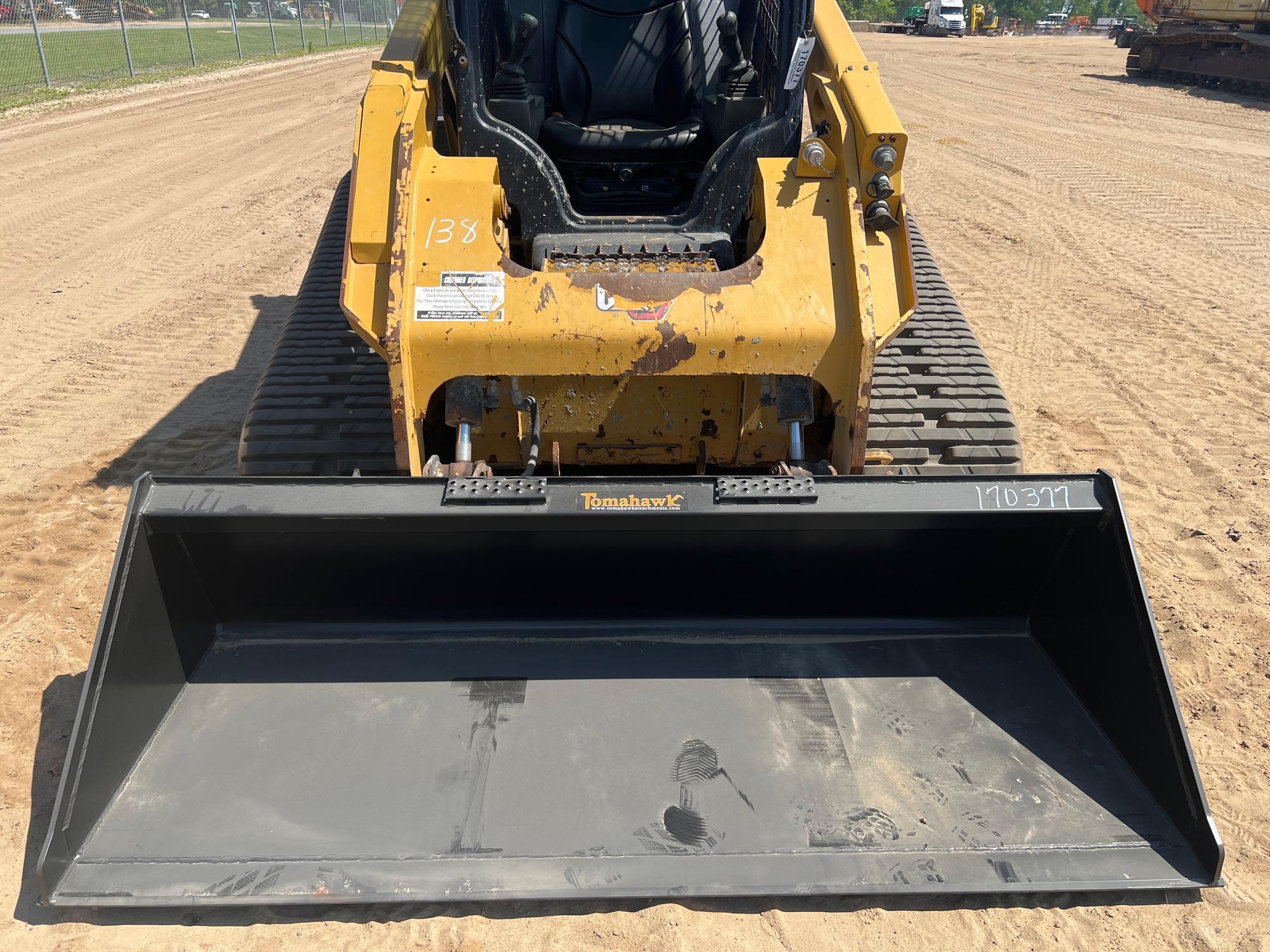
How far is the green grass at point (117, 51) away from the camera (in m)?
16.1

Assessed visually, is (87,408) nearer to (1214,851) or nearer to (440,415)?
(440,415)

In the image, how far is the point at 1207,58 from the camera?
62.1 ft

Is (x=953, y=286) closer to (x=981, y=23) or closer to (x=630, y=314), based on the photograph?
(x=630, y=314)

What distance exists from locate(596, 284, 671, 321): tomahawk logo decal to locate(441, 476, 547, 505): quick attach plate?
0.77m

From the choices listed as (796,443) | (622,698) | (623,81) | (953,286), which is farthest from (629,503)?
(953,286)

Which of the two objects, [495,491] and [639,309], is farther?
[639,309]

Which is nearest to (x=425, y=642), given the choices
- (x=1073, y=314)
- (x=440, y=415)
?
(x=440, y=415)

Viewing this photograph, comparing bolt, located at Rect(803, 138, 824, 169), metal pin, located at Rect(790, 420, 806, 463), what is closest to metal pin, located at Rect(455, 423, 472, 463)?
metal pin, located at Rect(790, 420, 806, 463)

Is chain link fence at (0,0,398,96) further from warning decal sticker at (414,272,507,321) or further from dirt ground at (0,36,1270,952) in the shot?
warning decal sticker at (414,272,507,321)

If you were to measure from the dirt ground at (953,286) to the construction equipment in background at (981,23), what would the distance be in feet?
95.8

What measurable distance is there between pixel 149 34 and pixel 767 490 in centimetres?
3573

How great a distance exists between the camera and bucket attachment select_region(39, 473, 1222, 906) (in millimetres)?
2217

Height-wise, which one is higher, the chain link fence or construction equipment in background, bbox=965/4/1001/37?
construction equipment in background, bbox=965/4/1001/37

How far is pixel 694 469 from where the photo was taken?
338 cm
